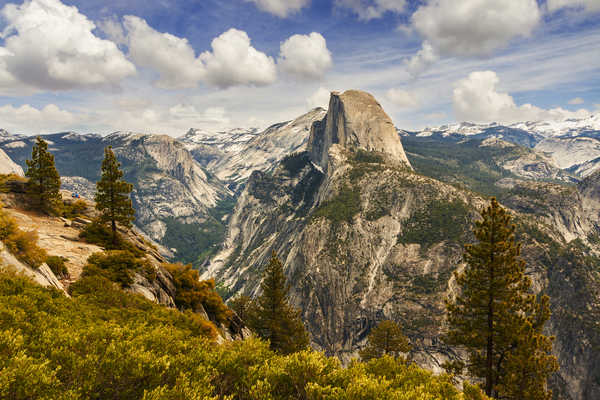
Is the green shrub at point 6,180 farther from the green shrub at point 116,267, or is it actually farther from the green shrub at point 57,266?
the green shrub at point 57,266

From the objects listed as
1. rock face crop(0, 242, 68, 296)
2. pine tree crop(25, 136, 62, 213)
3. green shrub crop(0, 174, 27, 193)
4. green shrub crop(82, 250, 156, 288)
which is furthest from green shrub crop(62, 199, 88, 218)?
rock face crop(0, 242, 68, 296)

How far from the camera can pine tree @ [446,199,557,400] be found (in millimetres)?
23062

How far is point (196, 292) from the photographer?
3362cm

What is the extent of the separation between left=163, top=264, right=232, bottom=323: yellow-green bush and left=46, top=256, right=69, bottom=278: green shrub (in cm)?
1287

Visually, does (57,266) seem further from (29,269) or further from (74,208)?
(74,208)

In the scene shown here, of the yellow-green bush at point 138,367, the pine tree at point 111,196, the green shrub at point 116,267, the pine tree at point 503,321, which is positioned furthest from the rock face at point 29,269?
the pine tree at point 503,321

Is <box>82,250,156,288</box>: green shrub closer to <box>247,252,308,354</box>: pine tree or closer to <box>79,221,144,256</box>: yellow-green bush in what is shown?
<box>79,221,144,256</box>: yellow-green bush

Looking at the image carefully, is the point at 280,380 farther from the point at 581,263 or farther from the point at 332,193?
the point at 332,193

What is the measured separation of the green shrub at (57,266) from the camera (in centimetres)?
2047

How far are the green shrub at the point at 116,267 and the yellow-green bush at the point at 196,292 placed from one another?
256 inches

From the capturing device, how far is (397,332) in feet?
162

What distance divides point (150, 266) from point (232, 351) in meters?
19.5

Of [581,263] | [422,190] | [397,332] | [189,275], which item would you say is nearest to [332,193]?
[422,190]

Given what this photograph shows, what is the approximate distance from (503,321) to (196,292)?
3167 cm
